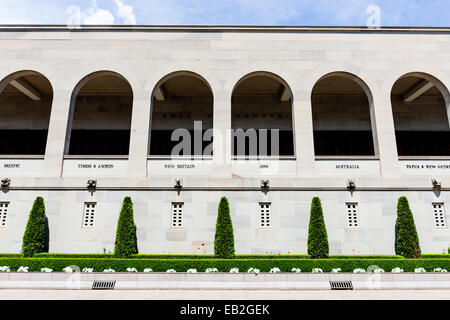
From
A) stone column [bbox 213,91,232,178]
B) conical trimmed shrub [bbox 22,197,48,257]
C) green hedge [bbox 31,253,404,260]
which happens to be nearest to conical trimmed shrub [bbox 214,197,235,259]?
green hedge [bbox 31,253,404,260]

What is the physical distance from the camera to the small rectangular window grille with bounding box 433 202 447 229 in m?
17.6

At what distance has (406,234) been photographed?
639 inches

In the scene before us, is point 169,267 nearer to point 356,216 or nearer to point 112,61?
point 356,216

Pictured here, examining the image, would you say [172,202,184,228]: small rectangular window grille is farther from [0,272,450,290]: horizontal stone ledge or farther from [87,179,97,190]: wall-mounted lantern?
[87,179,97,190]: wall-mounted lantern

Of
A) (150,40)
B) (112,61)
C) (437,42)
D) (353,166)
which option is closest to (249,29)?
(150,40)

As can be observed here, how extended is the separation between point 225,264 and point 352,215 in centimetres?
817

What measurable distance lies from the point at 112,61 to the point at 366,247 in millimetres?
19242

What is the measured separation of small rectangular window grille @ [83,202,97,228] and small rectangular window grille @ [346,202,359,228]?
47.7ft

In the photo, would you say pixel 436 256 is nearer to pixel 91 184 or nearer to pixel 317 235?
pixel 317 235

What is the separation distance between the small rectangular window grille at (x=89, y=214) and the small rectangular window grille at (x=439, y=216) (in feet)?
64.1

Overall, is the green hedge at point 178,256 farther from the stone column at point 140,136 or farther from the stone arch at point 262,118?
the stone arch at point 262,118

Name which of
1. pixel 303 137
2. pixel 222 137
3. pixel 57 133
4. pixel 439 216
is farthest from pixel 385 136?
pixel 57 133

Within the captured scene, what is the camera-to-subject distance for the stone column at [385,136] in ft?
61.2

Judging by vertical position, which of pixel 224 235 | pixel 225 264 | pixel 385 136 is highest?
pixel 385 136
